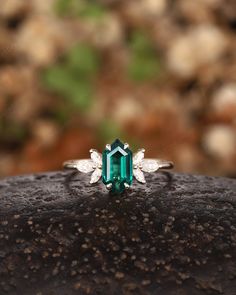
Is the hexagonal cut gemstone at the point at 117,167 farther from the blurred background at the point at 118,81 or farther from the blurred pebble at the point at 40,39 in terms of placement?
the blurred pebble at the point at 40,39

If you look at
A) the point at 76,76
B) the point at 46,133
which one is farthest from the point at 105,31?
the point at 46,133

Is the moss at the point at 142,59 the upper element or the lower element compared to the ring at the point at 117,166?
upper

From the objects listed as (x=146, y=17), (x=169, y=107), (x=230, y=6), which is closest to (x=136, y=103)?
(x=169, y=107)

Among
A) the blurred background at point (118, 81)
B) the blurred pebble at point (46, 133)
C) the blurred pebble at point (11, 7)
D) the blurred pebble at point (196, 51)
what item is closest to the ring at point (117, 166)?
the blurred background at point (118, 81)

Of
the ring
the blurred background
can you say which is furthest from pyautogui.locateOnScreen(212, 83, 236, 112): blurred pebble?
the ring

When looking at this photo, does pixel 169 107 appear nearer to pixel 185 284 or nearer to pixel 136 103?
pixel 136 103

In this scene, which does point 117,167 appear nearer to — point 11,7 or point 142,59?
point 142,59
